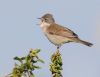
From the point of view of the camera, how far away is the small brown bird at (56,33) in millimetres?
13672

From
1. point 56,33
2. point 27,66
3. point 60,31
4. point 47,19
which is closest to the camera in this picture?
point 27,66

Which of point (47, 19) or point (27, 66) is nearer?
point (27, 66)

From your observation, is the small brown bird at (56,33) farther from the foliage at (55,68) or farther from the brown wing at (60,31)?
the foliage at (55,68)

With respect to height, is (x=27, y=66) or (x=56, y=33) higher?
(x=56, y=33)

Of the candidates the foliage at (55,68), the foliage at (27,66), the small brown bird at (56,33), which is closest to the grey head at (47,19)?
the small brown bird at (56,33)

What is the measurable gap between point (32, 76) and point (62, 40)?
10.8 meters

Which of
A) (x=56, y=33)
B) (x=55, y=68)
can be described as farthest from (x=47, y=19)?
(x=55, y=68)

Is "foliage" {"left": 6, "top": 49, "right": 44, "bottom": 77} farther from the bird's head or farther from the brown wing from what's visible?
the bird's head

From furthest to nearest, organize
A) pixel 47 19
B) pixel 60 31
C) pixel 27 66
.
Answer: pixel 47 19, pixel 60 31, pixel 27 66

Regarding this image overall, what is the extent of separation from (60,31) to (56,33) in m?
0.31

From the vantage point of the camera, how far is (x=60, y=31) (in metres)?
14.1

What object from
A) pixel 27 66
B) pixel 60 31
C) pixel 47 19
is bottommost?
pixel 27 66

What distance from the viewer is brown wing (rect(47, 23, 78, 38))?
13797 millimetres

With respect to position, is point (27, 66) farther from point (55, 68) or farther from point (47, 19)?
point (47, 19)
